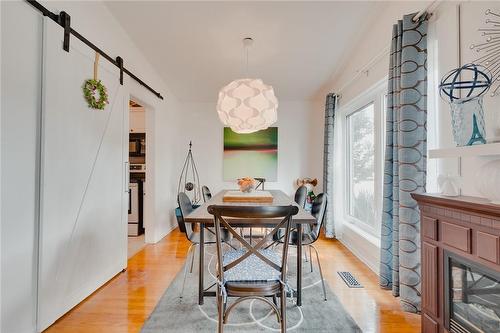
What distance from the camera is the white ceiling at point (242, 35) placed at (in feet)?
7.88

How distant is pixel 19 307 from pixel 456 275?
2.56 m

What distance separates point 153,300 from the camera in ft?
6.93

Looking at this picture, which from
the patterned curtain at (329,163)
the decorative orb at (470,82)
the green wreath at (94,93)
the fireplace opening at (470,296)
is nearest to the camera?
the fireplace opening at (470,296)

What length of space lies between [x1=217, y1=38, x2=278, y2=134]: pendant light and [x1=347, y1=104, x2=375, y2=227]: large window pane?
56.7 inches

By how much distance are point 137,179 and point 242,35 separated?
2.70 meters

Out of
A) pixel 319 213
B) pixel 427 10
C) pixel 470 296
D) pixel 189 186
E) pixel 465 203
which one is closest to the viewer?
pixel 465 203

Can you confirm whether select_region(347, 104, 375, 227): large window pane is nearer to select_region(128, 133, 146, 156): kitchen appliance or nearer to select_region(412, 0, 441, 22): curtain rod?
select_region(412, 0, 441, 22): curtain rod

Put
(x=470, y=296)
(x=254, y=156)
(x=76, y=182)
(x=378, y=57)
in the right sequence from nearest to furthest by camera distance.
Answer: (x=470, y=296)
(x=76, y=182)
(x=378, y=57)
(x=254, y=156)

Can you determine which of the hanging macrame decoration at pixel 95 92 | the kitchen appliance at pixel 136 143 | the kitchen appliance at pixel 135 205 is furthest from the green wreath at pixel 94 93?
the kitchen appliance at pixel 136 143

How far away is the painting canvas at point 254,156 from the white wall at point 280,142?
0.39 feet

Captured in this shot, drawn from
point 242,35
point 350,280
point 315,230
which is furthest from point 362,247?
point 242,35

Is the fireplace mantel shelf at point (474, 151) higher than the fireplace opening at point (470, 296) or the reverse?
higher

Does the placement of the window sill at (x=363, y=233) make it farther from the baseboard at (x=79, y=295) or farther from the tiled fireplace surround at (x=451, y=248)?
the baseboard at (x=79, y=295)

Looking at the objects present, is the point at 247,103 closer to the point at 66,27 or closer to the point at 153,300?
the point at 66,27
